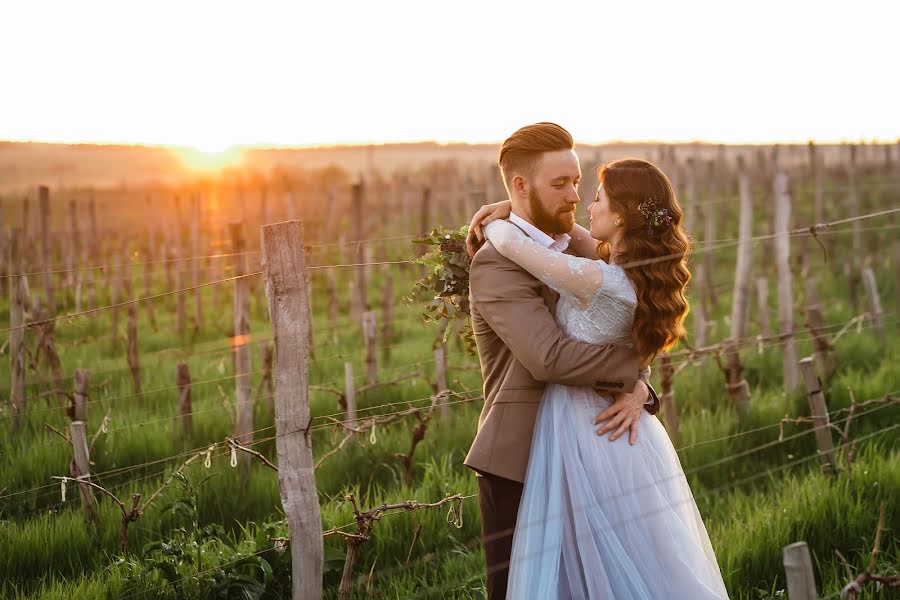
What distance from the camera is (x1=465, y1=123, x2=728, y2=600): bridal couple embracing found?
2574 millimetres

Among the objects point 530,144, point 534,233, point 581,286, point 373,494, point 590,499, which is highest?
point 530,144

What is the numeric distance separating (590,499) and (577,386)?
1.09 feet

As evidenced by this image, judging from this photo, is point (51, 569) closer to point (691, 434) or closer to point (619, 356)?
point (619, 356)

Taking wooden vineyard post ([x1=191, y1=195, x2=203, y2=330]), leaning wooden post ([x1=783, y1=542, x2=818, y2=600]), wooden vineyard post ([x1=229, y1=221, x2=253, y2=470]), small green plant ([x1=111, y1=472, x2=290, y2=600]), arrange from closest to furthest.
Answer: leaning wooden post ([x1=783, y1=542, x2=818, y2=600])
small green plant ([x1=111, y1=472, x2=290, y2=600])
wooden vineyard post ([x1=229, y1=221, x2=253, y2=470])
wooden vineyard post ([x1=191, y1=195, x2=203, y2=330])

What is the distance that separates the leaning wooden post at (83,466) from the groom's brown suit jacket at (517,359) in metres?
2.19

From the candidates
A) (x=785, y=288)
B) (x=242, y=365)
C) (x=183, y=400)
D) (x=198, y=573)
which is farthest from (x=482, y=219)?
(x=785, y=288)

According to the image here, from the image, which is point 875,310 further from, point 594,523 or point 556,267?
point 556,267

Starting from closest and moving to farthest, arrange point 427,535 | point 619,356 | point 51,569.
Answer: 1. point 619,356
2. point 51,569
3. point 427,535

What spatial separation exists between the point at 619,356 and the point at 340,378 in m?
4.55

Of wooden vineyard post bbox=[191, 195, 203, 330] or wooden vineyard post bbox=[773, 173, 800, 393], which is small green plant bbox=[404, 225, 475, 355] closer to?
wooden vineyard post bbox=[191, 195, 203, 330]

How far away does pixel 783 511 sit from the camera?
165 inches

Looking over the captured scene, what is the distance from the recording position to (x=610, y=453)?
8.76ft

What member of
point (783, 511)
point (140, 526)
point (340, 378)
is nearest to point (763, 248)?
point (340, 378)

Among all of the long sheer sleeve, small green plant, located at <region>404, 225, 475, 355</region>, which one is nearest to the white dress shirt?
the long sheer sleeve
